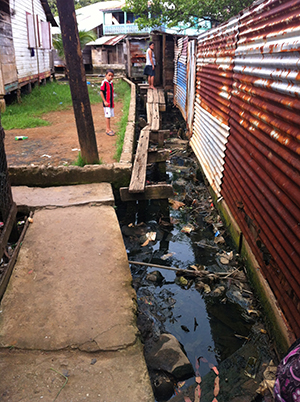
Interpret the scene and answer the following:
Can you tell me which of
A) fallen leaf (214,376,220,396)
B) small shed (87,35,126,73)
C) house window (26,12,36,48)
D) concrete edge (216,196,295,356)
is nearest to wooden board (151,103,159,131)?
concrete edge (216,196,295,356)

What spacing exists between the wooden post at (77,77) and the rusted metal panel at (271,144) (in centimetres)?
226

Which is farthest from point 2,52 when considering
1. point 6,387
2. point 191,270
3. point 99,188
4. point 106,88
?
point 6,387

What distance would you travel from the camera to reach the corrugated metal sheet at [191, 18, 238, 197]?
192 inches

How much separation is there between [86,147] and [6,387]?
13.0ft

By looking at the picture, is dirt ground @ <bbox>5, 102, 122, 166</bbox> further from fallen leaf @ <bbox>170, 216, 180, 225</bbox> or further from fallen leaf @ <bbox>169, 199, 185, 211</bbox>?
fallen leaf @ <bbox>170, 216, 180, 225</bbox>

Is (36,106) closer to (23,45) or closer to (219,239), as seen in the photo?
(23,45)

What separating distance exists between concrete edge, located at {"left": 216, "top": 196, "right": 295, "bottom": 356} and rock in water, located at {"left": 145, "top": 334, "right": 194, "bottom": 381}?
79 cm

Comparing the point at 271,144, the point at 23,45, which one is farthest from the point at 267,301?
the point at 23,45

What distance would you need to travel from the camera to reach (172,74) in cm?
1485

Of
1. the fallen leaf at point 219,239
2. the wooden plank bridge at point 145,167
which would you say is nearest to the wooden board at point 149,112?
the wooden plank bridge at point 145,167

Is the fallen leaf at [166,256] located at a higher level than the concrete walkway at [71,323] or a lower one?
lower

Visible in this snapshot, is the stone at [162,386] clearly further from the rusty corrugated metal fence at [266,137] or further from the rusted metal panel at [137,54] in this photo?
the rusted metal panel at [137,54]

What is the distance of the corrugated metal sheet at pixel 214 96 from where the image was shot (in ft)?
16.0

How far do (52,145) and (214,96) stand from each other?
3.64 meters
